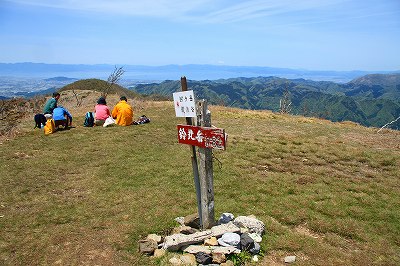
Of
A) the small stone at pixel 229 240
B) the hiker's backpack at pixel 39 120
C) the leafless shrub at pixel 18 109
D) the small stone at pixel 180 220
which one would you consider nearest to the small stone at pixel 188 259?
the small stone at pixel 229 240

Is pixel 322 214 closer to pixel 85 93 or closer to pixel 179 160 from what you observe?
pixel 179 160

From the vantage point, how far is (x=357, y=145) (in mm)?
17156

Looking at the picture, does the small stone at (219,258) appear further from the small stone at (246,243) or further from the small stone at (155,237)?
the small stone at (155,237)

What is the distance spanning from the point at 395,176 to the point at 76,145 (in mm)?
14306

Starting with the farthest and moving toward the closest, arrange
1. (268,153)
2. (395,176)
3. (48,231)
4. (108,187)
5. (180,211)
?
(268,153), (395,176), (108,187), (180,211), (48,231)

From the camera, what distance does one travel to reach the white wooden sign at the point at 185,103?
7.08 m

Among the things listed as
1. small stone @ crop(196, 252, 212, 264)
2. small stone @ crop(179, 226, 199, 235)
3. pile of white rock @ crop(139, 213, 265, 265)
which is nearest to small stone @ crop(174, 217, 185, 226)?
pile of white rock @ crop(139, 213, 265, 265)

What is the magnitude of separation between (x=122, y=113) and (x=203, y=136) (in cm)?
1349

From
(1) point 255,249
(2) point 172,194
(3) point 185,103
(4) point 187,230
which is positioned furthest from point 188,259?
(2) point 172,194

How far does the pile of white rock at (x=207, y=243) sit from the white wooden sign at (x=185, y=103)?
2.73m

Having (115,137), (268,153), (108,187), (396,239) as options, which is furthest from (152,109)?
(396,239)

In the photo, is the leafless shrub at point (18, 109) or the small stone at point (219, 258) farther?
the leafless shrub at point (18, 109)

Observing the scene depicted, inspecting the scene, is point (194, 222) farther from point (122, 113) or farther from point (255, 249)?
point (122, 113)

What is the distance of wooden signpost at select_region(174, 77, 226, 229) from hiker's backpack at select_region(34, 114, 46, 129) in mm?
15031
